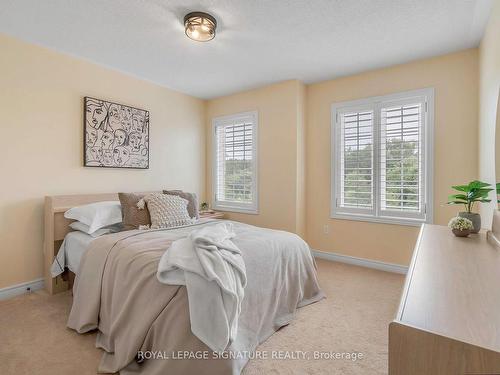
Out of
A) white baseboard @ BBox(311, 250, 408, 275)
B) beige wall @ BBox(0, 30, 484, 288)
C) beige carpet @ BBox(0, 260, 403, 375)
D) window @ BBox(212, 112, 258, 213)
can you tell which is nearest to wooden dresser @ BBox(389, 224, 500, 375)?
beige carpet @ BBox(0, 260, 403, 375)

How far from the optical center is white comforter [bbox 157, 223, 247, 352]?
4.75 feet

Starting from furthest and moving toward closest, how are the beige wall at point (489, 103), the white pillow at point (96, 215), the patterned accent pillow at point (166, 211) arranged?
1. the patterned accent pillow at point (166, 211)
2. the white pillow at point (96, 215)
3. the beige wall at point (489, 103)

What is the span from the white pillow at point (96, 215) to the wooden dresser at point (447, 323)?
2572 millimetres

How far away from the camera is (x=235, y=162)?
4375mm

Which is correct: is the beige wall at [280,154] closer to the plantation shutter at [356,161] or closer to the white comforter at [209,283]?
the plantation shutter at [356,161]

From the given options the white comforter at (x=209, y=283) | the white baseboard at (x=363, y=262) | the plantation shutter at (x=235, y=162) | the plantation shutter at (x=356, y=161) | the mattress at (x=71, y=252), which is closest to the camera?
the white comforter at (x=209, y=283)

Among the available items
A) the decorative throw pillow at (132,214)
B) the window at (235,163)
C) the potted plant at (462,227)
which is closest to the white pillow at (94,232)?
the decorative throw pillow at (132,214)

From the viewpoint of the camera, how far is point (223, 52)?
2.90 m

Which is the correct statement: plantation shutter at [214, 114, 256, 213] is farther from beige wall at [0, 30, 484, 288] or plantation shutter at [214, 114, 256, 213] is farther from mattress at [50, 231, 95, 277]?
mattress at [50, 231, 95, 277]

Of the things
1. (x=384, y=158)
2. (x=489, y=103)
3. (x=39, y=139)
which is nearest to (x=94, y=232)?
(x=39, y=139)

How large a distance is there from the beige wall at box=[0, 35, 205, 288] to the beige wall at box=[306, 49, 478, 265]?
8.00 feet

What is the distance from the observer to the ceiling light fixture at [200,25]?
2.22 metres

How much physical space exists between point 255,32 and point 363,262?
2.92 meters

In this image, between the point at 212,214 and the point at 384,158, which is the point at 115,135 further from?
the point at 384,158
